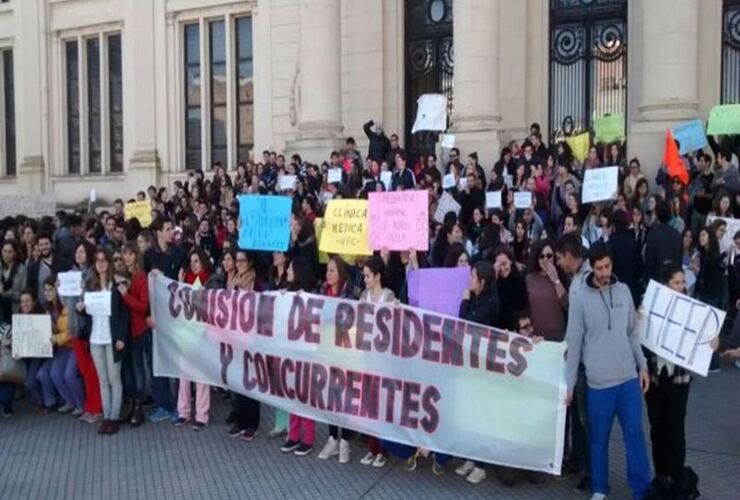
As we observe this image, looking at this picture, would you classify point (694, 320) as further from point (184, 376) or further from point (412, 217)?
point (184, 376)

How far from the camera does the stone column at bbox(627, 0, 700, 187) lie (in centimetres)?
1566

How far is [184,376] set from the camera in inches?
360

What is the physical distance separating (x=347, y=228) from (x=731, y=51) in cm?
1107

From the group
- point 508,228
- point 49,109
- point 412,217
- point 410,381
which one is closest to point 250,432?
point 410,381

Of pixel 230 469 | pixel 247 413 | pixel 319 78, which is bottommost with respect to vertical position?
pixel 230 469

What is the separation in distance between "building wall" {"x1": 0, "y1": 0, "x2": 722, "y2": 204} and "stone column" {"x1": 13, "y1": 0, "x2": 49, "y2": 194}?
0.03 metres

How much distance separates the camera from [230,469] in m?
7.82

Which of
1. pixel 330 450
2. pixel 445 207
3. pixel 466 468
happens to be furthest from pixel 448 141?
pixel 466 468

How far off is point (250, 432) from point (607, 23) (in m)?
13.6

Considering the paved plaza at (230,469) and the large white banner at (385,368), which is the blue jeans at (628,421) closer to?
the large white banner at (385,368)

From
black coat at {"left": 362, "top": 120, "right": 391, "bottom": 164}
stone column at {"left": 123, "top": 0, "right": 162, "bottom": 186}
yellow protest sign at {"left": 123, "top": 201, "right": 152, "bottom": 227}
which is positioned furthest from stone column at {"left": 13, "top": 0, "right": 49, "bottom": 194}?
black coat at {"left": 362, "top": 120, "right": 391, "bottom": 164}

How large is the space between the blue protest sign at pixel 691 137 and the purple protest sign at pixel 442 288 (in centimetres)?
744

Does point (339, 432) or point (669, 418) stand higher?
point (669, 418)

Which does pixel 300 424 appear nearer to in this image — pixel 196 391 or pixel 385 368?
pixel 385 368
